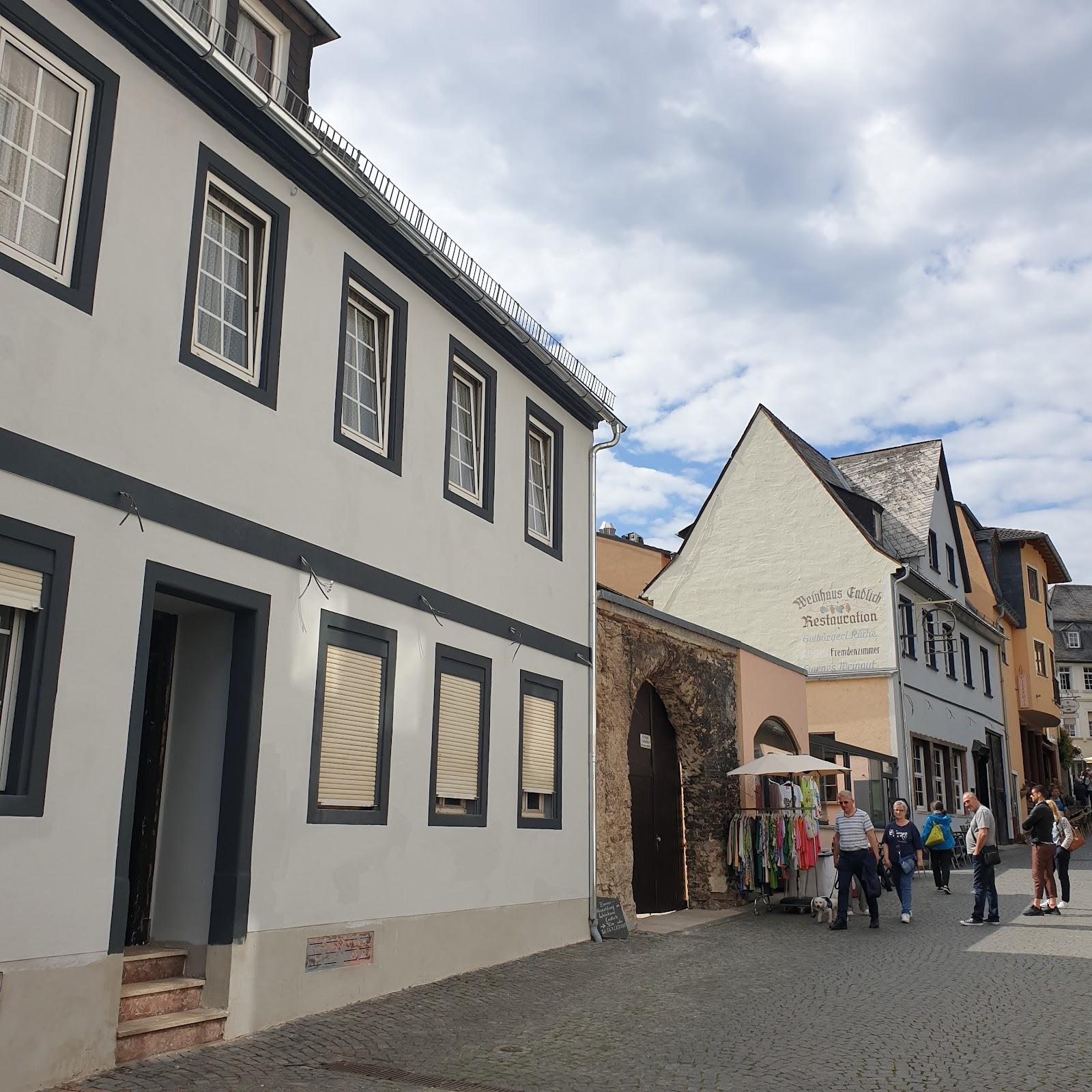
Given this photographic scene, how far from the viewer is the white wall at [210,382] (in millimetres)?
7070

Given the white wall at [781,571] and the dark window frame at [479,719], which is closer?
the dark window frame at [479,719]

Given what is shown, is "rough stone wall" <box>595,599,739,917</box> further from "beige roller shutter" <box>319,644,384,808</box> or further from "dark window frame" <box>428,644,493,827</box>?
A: "beige roller shutter" <box>319,644,384,808</box>

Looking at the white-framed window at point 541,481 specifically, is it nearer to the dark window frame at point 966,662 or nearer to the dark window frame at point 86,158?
the dark window frame at point 86,158

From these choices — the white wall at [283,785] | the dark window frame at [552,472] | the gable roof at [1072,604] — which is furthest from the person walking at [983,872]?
the gable roof at [1072,604]

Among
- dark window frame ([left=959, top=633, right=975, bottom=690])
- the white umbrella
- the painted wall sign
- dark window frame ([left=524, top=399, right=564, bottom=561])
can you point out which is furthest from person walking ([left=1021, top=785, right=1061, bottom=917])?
dark window frame ([left=959, top=633, right=975, bottom=690])

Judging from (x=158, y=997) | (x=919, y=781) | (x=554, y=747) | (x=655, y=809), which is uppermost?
(x=919, y=781)

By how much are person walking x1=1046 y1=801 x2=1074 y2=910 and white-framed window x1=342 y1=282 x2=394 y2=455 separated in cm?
1030

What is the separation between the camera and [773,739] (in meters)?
19.3

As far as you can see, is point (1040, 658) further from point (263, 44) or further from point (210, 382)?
point (210, 382)

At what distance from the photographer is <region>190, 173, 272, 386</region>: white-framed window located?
8.45m

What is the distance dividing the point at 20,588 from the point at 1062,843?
13.6 metres

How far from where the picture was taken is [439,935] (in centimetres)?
1033

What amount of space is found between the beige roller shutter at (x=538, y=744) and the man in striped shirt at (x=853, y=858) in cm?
384

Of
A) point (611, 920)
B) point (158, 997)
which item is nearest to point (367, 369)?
point (158, 997)
